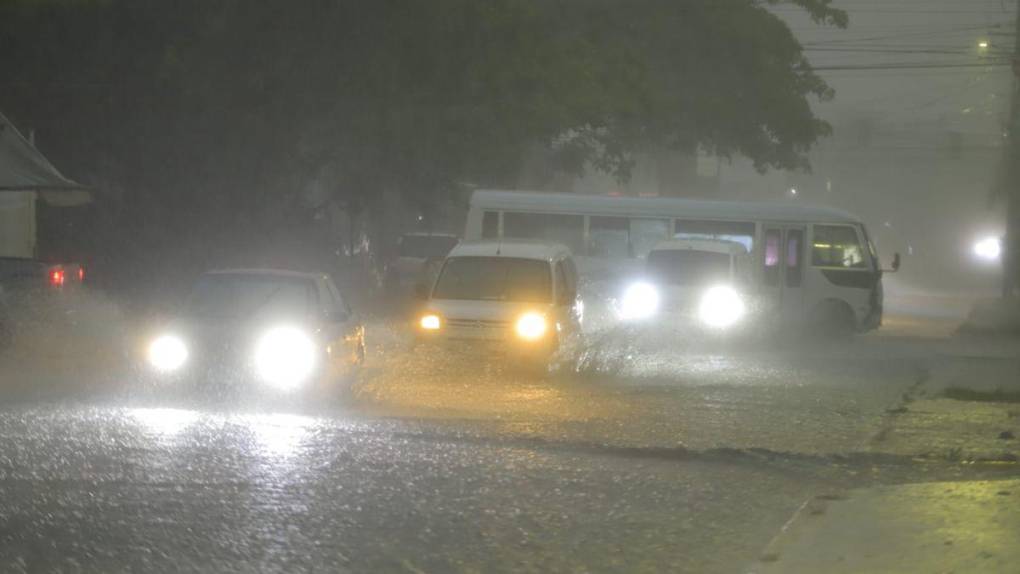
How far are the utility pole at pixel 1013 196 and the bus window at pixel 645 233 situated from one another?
1026 cm

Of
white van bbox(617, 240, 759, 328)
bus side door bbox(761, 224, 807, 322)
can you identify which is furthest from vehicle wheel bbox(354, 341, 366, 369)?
bus side door bbox(761, 224, 807, 322)

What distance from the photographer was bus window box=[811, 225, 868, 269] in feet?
102

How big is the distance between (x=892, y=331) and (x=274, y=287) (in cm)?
2204

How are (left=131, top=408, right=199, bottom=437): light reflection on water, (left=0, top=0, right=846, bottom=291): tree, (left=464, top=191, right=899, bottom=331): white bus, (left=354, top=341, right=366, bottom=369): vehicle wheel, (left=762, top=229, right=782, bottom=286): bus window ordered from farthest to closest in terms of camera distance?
(left=0, top=0, right=846, bottom=291): tree
(left=762, top=229, right=782, bottom=286): bus window
(left=464, top=191, right=899, bottom=331): white bus
(left=354, top=341, right=366, bottom=369): vehicle wheel
(left=131, top=408, right=199, bottom=437): light reflection on water

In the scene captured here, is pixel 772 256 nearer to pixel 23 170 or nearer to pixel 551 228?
pixel 551 228

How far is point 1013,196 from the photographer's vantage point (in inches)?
1496

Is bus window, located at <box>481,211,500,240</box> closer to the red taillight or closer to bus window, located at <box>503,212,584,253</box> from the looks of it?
bus window, located at <box>503,212,584,253</box>

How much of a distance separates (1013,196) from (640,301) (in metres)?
15.6

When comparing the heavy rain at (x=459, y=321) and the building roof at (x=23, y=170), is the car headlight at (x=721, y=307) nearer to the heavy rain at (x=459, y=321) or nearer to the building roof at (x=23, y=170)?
the heavy rain at (x=459, y=321)

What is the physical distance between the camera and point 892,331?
35938 millimetres

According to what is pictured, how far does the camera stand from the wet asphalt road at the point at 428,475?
334 inches

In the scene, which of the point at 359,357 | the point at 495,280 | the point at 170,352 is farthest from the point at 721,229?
the point at 170,352

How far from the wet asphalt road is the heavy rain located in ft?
0.17

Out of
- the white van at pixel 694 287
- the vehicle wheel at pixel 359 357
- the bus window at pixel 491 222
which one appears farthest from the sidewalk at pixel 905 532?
the bus window at pixel 491 222
